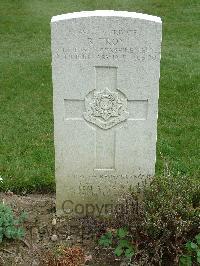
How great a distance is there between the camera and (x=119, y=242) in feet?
14.0

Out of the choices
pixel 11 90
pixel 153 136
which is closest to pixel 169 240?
pixel 153 136

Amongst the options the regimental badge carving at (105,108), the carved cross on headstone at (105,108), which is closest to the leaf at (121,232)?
the carved cross on headstone at (105,108)

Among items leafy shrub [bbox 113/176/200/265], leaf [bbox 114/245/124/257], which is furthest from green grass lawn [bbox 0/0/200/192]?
leaf [bbox 114/245/124/257]

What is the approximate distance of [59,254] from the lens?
4285mm

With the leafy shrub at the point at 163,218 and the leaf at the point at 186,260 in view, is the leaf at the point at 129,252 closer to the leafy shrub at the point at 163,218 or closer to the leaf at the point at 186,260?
the leafy shrub at the point at 163,218

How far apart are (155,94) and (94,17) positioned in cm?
81

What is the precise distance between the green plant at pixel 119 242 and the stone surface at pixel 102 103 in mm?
488

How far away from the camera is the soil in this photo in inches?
172

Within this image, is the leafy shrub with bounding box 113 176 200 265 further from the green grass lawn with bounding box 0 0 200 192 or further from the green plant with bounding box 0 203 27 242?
the green grass lawn with bounding box 0 0 200 192

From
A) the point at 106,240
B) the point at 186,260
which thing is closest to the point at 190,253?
the point at 186,260

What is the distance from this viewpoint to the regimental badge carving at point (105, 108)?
456 cm

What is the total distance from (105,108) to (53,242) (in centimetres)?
122

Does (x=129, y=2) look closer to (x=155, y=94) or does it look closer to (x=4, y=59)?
(x=4, y=59)

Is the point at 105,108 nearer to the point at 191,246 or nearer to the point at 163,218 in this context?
the point at 163,218
